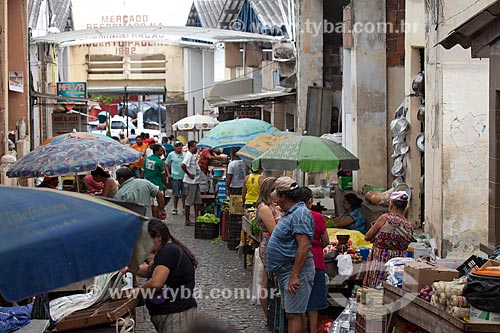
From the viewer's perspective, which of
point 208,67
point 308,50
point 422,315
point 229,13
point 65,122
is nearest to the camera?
point 422,315

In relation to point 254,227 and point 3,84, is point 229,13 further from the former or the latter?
point 254,227

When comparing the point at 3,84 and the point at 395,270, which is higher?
the point at 3,84

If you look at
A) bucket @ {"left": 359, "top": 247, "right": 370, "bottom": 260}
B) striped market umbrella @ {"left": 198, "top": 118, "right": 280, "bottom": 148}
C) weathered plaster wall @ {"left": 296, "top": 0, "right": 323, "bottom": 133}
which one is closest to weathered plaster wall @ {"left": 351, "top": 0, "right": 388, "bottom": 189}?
striped market umbrella @ {"left": 198, "top": 118, "right": 280, "bottom": 148}

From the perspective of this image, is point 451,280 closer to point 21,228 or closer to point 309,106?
point 21,228

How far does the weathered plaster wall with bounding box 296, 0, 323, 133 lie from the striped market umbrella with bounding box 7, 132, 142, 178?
1027 cm

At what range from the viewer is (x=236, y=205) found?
52.1 ft

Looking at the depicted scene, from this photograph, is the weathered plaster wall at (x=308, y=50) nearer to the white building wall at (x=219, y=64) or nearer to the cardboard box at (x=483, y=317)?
the cardboard box at (x=483, y=317)

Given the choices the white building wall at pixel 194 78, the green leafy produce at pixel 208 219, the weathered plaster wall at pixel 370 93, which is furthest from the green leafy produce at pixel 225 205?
the white building wall at pixel 194 78

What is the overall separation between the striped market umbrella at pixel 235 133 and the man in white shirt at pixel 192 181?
990 millimetres

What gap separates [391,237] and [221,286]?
3.90 metres

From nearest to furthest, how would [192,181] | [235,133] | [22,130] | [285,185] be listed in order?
[285,185]
[235,133]
[192,181]
[22,130]

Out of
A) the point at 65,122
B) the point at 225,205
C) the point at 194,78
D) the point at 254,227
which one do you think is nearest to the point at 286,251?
the point at 254,227

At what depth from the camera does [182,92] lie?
151ft

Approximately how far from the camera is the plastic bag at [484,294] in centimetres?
636
